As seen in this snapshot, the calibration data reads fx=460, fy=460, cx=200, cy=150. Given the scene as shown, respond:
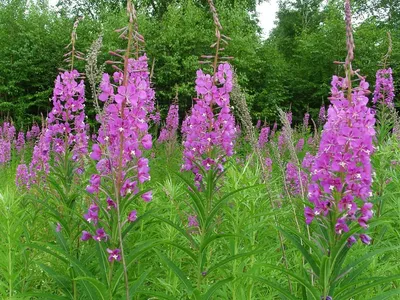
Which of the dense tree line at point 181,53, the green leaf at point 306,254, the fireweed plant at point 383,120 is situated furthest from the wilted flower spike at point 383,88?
the dense tree line at point 181,53

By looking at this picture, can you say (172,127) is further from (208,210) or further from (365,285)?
(365,285)

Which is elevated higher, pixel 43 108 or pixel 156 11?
pixel 156 11

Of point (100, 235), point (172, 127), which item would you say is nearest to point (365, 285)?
point (100, 235)

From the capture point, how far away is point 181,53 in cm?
1973

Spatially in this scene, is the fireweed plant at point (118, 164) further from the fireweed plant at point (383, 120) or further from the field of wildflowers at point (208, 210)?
the fireweed plant at point (383, 120)

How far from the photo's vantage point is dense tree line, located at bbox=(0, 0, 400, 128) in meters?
19.3

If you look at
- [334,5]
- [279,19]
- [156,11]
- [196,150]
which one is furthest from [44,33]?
[279,19]

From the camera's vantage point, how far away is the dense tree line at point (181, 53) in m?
19.3

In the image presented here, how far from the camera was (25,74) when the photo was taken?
19.8 m

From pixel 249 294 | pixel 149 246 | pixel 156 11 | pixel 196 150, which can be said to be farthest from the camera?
pixel 156 11

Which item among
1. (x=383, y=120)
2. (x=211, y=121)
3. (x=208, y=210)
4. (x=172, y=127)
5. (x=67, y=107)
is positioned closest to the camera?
(x=208, y=210)

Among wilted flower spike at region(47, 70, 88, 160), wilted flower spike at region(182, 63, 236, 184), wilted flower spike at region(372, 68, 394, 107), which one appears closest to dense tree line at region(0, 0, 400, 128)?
wilted flower spike at region(372, 68, 394, 107)

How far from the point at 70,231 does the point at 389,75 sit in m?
5.74

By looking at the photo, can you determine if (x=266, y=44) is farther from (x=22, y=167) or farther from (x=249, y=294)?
(x=249, y=294)
